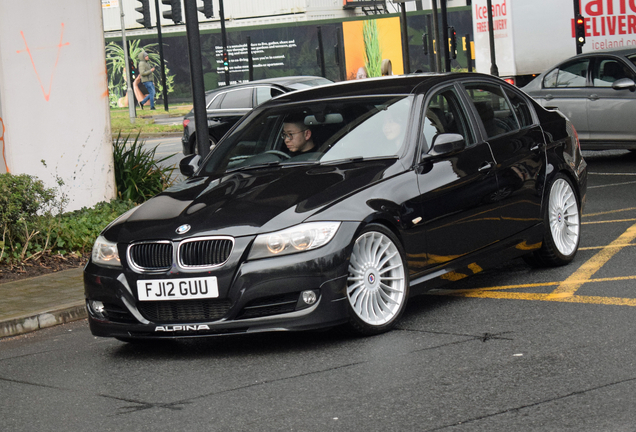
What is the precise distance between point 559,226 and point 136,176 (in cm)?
552

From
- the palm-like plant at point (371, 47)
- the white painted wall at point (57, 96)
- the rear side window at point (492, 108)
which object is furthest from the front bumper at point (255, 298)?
the palm-like plant at point (371, 47)

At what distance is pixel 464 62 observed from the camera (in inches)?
2168

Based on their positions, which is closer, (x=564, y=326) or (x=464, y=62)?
(x=564, y=326)

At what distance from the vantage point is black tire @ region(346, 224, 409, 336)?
5801mm

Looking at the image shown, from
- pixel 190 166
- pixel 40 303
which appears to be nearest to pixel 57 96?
pixel 40 303

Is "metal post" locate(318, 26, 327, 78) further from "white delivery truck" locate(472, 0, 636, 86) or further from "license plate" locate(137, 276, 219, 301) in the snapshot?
"license plate" locate(137, 276, 219, 301)

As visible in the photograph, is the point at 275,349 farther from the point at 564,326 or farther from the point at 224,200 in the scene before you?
the point at 564,326

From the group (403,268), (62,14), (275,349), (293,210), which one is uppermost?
(62,14)

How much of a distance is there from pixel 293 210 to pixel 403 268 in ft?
2.81

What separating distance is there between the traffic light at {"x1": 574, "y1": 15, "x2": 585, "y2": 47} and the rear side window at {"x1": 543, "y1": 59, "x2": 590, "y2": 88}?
20.7 feet

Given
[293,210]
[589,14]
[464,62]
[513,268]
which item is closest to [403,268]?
[293,210]

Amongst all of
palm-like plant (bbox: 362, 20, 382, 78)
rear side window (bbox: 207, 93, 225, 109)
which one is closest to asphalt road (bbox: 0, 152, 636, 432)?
rear side window (bbox: 207, 93, 225, 109)

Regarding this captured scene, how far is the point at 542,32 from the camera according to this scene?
73.3ft

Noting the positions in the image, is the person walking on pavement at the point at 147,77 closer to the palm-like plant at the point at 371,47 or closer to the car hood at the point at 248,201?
the palm-like plant at the point at 371,47
